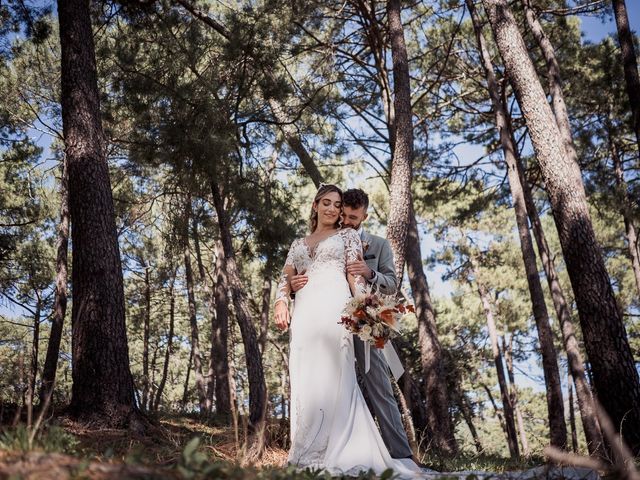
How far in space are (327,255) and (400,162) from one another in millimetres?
2881

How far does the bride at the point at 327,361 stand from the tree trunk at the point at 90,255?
2.03 metres

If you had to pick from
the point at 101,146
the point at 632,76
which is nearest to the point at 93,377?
the point at 101,146

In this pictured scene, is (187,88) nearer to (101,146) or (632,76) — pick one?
(101,146)

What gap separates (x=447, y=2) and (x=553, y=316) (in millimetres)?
14588

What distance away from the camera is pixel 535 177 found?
13609mm

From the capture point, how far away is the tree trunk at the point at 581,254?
546 centimetres

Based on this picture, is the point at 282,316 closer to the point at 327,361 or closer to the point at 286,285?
the point at 286,285

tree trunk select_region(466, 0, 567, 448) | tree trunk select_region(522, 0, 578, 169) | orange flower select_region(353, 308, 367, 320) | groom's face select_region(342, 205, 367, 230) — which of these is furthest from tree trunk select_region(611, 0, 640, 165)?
orange flower select_region(353, 308, 367, 320)

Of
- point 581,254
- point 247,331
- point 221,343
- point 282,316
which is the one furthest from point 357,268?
point 221,343

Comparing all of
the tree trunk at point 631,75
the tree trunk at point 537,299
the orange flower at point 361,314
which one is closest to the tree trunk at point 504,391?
the tree trunk at point 537,299

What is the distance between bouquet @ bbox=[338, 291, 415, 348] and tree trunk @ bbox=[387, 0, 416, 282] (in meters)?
2.20

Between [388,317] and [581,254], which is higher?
[581,254]

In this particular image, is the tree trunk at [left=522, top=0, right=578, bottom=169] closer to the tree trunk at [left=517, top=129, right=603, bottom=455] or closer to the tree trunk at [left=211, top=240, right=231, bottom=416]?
the tree trunk at [left=517, top=129, right=603, bottom=455]

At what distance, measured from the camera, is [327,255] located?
4.18 meters
